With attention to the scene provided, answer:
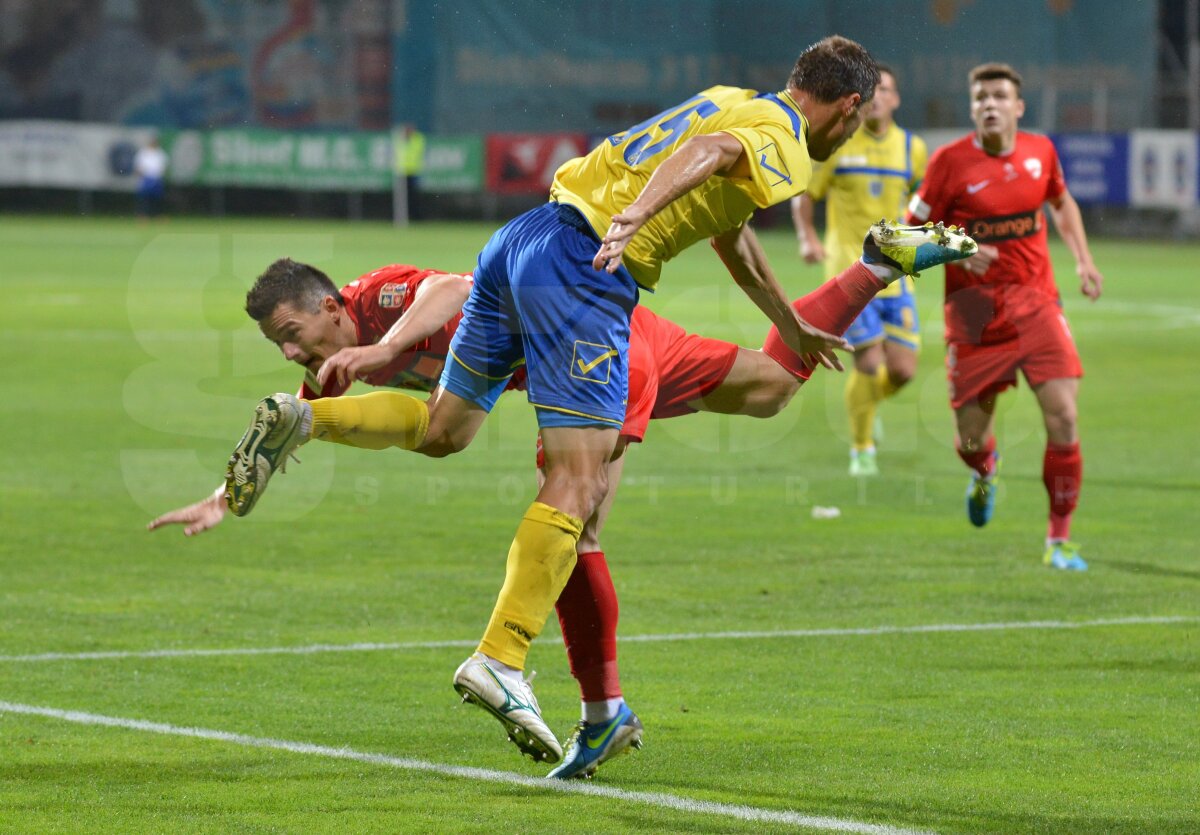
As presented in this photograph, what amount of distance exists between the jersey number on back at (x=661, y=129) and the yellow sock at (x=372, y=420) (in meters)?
1.08

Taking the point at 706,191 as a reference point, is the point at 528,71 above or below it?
below

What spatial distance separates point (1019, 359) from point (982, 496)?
87 centimetres

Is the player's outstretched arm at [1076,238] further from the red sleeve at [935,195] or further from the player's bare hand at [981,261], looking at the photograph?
the red sleeve at [935,195]

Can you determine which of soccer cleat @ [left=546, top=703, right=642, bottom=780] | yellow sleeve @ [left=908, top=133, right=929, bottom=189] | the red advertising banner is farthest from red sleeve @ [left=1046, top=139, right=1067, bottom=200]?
the red advertising banner

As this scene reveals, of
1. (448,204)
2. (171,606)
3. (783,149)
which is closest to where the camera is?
(783,149)

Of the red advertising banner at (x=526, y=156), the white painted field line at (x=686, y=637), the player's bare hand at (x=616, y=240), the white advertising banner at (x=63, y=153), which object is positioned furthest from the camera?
the white advertising banner at (x=63, y=153)

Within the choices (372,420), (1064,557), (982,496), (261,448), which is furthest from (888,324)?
(261,448)

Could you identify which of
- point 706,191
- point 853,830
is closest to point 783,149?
→ point 706,191

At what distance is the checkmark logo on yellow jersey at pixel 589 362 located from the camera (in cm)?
539

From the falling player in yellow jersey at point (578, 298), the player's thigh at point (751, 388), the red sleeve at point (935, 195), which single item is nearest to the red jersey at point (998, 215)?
the red sleeve at point (935, 195)

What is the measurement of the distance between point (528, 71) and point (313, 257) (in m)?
13.3

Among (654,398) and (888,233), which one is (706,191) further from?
(888,233)

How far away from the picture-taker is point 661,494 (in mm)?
11734

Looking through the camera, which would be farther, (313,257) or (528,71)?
(528,71)
